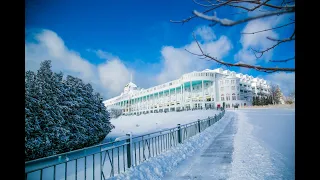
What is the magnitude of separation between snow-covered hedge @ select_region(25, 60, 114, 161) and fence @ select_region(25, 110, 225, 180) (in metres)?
0.38

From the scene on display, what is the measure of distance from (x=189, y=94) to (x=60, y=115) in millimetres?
2184

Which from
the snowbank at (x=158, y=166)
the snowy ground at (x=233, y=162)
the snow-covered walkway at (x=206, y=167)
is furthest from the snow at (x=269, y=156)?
the snowbank at (x=158, y=166)

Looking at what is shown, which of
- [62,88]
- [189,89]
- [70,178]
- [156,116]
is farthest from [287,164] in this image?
[62,88]

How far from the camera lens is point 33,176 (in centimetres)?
194

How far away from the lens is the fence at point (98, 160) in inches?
69.5

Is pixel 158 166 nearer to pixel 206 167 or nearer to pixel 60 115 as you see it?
pixel 206 167

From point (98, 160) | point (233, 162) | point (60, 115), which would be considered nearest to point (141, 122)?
point (98, 160)

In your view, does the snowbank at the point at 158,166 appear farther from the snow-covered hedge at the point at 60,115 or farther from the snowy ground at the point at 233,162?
the snow-covered hedge at the point at 60,115

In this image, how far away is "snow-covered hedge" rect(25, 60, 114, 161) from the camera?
9.11 feet

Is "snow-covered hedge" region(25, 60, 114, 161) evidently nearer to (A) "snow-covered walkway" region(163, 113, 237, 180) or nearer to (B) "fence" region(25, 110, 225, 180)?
(B) "fence" region(25, 110, 225, 180)

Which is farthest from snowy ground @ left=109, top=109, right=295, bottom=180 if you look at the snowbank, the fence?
the fence

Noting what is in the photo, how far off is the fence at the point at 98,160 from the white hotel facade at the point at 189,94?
1.84 ft
